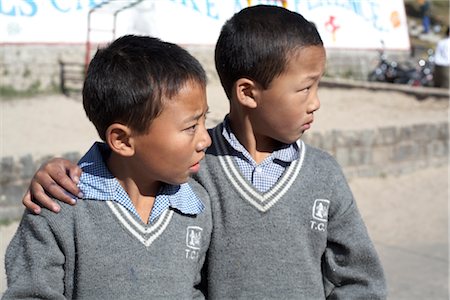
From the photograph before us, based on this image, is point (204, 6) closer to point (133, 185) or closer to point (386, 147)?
point (386, 147)

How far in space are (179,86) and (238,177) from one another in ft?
1.16

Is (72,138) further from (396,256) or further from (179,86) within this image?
(179,86)

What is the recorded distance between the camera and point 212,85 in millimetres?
11242

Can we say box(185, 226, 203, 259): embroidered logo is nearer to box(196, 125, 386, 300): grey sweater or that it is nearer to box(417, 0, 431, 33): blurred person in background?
box(196, 125, 386, 300): grey sweater

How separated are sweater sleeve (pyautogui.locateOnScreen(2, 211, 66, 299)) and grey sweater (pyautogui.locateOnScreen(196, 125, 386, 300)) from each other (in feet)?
1.46

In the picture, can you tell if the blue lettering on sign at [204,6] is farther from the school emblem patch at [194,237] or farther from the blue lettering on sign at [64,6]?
the school emblem patch at [194,237]

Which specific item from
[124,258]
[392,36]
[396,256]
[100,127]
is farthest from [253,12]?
[392,36]

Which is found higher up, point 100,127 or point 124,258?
point 100,127

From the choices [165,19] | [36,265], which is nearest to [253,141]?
[36,265]

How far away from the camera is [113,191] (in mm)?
2096

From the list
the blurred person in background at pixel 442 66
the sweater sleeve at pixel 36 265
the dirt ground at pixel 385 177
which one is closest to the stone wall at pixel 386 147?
the dirt ground at pixel 385 177

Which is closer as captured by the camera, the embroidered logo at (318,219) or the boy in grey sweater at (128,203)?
the boy in grey sweater at (128,203)

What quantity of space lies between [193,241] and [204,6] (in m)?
10.4

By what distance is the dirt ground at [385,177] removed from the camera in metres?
5.54
